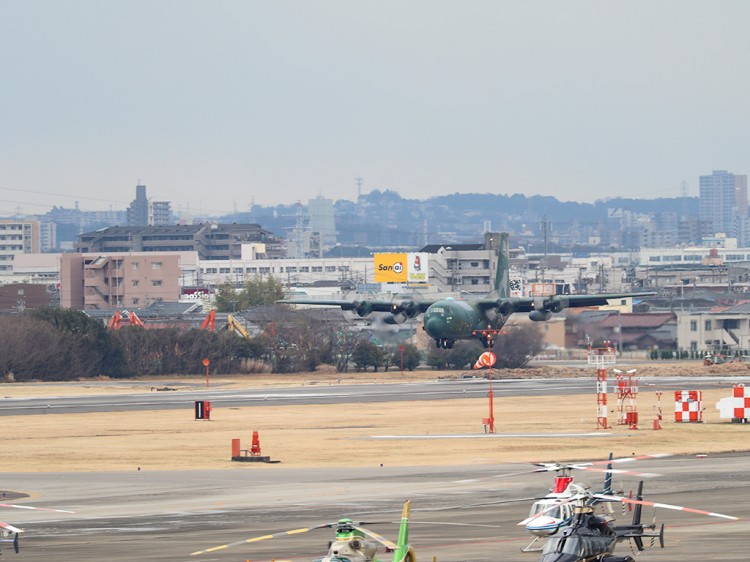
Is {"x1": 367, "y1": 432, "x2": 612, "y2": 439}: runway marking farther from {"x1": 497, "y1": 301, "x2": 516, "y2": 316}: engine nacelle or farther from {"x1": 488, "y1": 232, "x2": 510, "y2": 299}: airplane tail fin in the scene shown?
{"x1": 488, "y1": 232, "x2": 510, "y2": 299}: airplane tail fin

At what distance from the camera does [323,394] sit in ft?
259

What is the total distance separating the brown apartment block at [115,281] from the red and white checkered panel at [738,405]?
13664 centimetres

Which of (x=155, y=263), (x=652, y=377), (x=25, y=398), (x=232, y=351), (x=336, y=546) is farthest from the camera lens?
(x=155, y=263)

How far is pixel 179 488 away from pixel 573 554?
17285 mm

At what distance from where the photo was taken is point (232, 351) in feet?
361

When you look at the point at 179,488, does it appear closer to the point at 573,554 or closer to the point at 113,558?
the point at 113,558

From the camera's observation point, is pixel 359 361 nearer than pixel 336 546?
No

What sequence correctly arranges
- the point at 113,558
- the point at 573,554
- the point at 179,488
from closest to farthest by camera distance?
the point at 573,554 → the point at 113,558 → the point at 179,488

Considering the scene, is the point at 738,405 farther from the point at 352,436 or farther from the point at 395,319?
the point at 395,319

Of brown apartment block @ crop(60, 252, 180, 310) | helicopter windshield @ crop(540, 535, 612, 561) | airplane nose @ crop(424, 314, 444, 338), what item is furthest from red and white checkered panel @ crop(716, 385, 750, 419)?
brown apartment block @ crop(60, 252, 180, 310)

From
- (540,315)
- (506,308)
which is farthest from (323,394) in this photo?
(506,308)

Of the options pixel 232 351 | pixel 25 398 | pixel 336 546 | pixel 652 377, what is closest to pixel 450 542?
pixel 336 546

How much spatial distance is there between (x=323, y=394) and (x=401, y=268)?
103 meters

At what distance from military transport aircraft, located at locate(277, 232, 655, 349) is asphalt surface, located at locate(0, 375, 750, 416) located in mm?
3498
